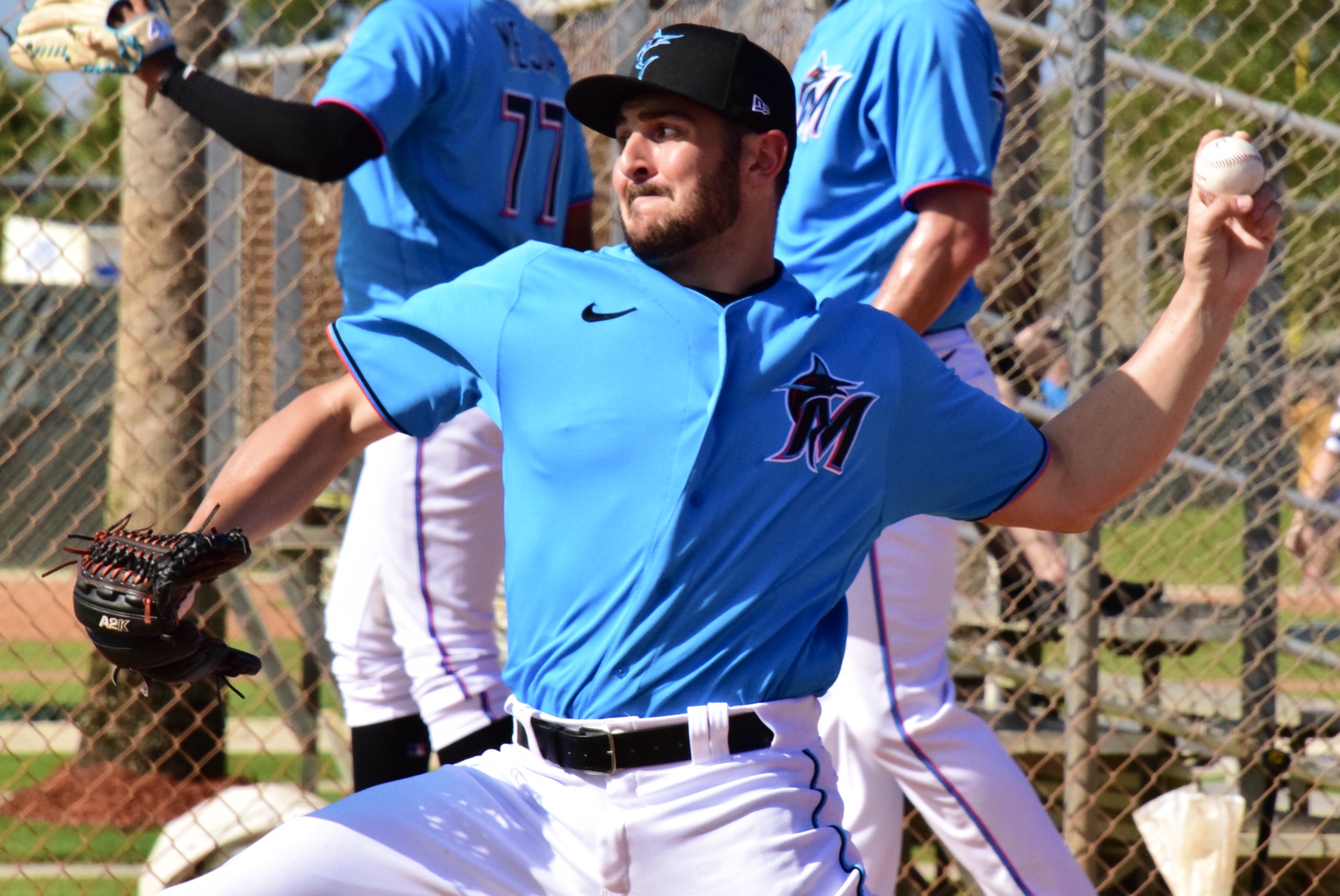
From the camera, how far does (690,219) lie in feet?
7.22

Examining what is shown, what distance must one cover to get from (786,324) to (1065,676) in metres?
2.32

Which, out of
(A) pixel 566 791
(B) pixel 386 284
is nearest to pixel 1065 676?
(B) pixel 386 284

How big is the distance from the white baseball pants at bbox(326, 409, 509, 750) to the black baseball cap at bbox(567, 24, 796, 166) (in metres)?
1.25

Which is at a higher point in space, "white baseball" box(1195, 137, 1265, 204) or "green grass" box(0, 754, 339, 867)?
"white baseball" box(1195, 137, 1265, 204)

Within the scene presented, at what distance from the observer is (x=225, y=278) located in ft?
18.9

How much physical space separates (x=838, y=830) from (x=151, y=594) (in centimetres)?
97

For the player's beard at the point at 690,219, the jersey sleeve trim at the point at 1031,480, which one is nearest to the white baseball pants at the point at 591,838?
the jersey sleeve trim at the point at 1031,480

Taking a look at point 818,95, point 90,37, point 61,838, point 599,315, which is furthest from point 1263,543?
point 61,838

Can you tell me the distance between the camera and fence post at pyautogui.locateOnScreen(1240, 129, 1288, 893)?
429 centimetres

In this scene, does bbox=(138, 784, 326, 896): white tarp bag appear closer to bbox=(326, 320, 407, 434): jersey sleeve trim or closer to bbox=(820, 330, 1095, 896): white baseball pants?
bbox=(820, 330, 1095, 896): white baseball pants

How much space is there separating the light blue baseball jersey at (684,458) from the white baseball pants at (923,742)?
32.0 inches

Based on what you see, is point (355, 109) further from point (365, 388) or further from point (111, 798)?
point (111, 798)

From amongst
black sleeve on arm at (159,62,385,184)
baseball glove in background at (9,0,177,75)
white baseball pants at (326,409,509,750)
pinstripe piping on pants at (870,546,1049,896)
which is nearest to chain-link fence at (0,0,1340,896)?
white baseball pants at (326,409,509,750)

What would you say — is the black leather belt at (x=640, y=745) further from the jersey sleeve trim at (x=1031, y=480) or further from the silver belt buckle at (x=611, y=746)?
the jersey sleeve trim at (x=1031, y=480)
